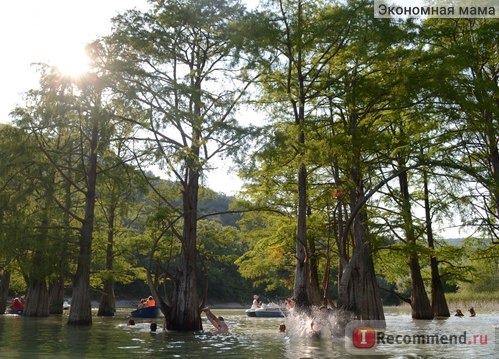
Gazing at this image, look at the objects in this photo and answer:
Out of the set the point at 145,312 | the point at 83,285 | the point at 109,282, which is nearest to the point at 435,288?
the point at 145,312

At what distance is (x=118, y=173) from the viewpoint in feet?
88.5

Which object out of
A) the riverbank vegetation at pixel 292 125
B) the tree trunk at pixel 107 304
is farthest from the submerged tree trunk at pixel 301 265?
the tree trunk at pixel 107 304

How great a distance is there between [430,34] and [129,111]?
12996 millimetres

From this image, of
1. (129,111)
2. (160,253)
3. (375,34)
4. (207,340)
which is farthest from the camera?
(160,253)

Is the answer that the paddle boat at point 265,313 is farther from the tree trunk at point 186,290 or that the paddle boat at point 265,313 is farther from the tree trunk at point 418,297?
the tree trunk at point 186,290

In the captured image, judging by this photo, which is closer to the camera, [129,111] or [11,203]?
[129,111]

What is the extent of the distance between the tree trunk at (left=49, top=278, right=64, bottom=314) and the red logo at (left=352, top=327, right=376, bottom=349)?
27036mm

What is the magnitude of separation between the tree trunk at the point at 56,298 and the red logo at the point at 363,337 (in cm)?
2704

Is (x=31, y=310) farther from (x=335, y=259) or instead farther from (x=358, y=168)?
(x=358, y=168)

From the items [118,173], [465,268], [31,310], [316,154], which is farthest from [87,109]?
[465,268]

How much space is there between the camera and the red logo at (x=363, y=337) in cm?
1563

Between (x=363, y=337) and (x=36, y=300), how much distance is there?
2409cm

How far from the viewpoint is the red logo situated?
1563 centimetres

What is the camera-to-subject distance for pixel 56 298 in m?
39.8
